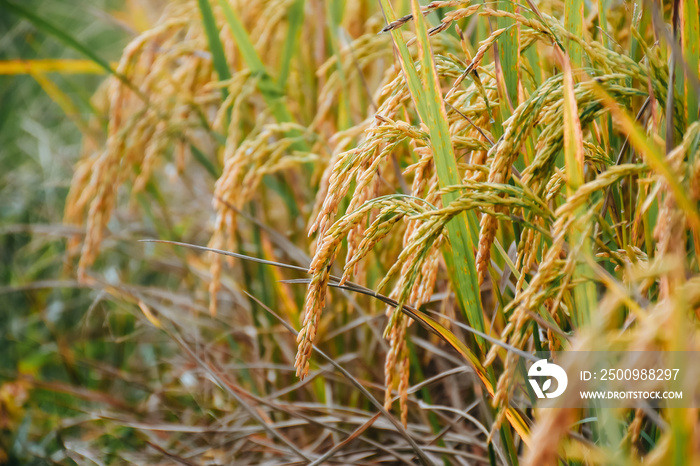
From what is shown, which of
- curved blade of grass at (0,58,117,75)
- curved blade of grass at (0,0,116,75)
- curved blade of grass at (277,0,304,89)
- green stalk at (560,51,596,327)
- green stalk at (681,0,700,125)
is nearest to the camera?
green stalk at (560,51,596,327)

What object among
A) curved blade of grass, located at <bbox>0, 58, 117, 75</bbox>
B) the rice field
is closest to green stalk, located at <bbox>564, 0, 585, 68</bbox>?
the rice field

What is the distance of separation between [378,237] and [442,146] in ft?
0.55

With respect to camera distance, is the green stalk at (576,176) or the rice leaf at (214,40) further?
the rice leaf at (214,40)

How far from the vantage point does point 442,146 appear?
630 mm

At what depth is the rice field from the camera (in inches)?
20.2

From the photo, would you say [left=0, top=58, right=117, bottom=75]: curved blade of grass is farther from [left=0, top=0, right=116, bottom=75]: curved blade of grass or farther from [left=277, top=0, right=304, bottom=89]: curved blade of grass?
[left=277, top=0, right=304, bottom=89]: curved blade of grass

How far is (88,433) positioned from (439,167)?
1.50 meters

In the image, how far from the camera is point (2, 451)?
4.20 feet

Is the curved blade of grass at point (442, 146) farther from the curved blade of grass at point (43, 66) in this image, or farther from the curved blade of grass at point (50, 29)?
the curved blade of grass at point (43, 66)

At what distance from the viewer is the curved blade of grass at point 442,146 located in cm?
63

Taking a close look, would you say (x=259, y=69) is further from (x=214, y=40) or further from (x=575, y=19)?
(x=575, y=19)

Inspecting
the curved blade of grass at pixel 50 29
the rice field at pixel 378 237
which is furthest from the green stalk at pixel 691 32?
the curved blade of grass at pixel 50 29

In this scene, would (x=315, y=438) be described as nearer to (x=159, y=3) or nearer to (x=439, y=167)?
(x=439, y=167)

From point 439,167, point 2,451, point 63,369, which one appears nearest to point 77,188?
point 2,451
